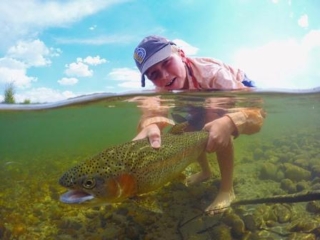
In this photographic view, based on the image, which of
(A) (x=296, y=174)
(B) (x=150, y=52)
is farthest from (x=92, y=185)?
(A) (x=296, y=174)

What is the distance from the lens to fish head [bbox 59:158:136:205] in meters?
3.77

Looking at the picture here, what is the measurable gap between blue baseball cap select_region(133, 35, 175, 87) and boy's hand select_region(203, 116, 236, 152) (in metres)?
1.65

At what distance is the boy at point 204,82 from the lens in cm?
618

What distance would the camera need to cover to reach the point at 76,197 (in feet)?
12.3

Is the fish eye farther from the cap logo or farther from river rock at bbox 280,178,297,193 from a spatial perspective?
river rock at bbox 280,178,297,193

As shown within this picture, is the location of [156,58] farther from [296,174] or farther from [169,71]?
[296,174]

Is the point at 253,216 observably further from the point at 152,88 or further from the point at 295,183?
the point at 152,88

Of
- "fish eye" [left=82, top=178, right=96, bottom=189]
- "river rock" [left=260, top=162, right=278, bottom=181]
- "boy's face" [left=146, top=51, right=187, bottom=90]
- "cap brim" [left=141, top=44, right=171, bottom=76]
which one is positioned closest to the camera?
"fish eye" [left=82, top=178, right=96, bottom=189]

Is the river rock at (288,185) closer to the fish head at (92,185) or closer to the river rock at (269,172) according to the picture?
the river rock at (269,172)

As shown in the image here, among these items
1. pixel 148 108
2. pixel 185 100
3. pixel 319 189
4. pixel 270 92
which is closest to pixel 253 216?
pixel 319 189

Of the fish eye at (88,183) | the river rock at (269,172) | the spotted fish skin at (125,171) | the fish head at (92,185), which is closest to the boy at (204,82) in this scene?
the spotted fish skin at (125,171)

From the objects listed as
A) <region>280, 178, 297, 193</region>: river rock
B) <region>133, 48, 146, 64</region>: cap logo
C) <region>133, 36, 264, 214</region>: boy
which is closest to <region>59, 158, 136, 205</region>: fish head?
<region>133, 36, 264, 214</region>: boy

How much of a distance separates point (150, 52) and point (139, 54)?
10.6 inches

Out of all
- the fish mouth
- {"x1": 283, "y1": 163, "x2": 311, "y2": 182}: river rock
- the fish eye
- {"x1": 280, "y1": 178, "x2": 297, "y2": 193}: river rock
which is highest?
the fish eye
